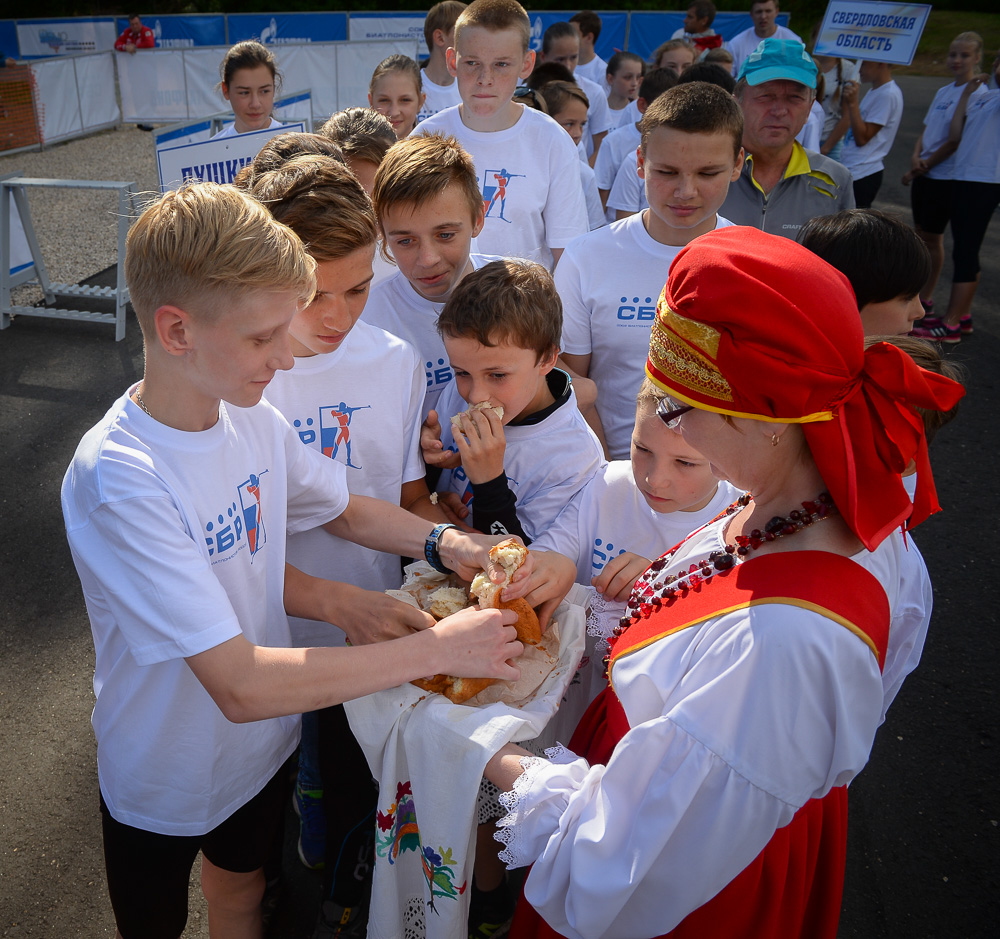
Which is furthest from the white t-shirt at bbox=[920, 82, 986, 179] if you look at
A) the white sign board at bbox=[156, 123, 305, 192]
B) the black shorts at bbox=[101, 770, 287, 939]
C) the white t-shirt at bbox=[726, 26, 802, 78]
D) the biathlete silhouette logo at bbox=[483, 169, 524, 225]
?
the black shorts at bbox=[101, 770, 287, 939]

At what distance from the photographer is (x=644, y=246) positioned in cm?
322

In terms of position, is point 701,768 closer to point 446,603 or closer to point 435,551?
point 446,603

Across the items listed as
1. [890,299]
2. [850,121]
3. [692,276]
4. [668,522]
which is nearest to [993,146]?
[850,121]

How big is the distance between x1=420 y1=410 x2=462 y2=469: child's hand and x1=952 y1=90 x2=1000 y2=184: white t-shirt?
7416 millimetres

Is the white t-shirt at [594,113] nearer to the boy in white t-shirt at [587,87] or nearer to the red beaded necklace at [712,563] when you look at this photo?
the boy in white t-shirt at [587,87]

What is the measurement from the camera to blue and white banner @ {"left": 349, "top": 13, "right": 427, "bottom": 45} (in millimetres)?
20188

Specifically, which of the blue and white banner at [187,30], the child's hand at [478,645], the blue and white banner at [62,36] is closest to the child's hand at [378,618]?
the child's hand at [478,645]

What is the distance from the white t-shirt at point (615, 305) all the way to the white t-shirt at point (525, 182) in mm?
1144

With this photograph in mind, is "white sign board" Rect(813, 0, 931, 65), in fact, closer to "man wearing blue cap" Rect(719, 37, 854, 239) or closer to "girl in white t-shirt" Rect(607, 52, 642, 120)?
"girl in white t-shirt" Rect(607, 52, 642, 120)

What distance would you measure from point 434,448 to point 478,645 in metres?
0.91

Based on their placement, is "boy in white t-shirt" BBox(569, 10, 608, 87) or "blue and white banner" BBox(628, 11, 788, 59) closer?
"boy in white t-shirt" BBox(569, 10, 608, 87)

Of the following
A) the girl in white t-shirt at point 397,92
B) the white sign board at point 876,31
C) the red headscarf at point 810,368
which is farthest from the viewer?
the white sign board at point 876,31

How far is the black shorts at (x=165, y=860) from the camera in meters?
1.90

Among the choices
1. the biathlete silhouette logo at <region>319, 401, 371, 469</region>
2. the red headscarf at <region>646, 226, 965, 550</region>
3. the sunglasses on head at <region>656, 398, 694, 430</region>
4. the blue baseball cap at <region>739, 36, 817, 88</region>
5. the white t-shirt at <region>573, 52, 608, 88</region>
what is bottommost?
the biathlete silhouette logo at <region>319, 401, 371, 469</region>
